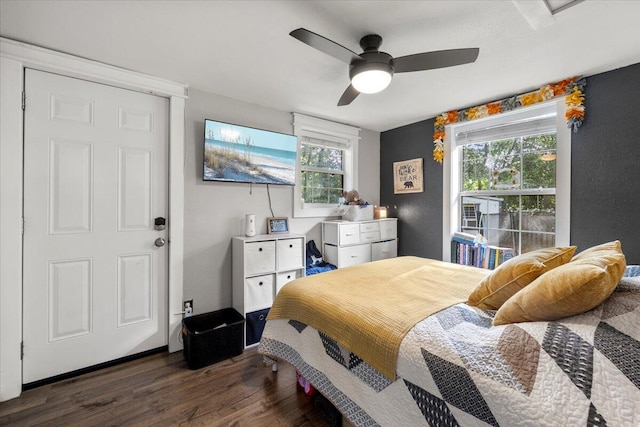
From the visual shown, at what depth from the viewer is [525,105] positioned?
8.46 feet

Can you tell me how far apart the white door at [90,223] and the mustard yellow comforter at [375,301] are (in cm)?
136

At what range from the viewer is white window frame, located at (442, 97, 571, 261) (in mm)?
2406

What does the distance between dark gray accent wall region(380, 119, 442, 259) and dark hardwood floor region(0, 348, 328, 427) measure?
2.31 m

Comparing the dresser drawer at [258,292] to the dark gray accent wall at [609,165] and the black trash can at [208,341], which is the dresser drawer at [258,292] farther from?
the dark gray accent wall at [609,165]

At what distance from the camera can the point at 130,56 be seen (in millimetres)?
1969

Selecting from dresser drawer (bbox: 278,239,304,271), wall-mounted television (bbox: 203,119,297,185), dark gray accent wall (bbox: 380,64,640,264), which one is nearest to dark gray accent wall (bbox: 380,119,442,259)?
dark gray accent wall (bbox: 380,64,640,264)

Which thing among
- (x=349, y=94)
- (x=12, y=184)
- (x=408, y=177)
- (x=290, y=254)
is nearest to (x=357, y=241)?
(x=290, y=254)

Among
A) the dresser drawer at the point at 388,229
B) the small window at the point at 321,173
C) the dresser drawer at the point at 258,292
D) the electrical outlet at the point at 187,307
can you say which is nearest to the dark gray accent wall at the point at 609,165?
the dresser drawer at the point at 388,229

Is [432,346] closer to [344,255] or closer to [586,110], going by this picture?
[344,255]

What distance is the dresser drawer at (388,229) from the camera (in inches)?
141

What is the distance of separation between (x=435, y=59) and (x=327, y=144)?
1.96 m

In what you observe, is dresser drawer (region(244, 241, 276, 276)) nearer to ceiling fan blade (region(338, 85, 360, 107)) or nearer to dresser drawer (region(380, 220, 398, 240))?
ceiling fan blade (region(338, 85, 360, 107))

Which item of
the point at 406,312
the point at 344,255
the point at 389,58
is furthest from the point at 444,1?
the point at 344,255

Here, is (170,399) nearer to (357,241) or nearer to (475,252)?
(357,241)
